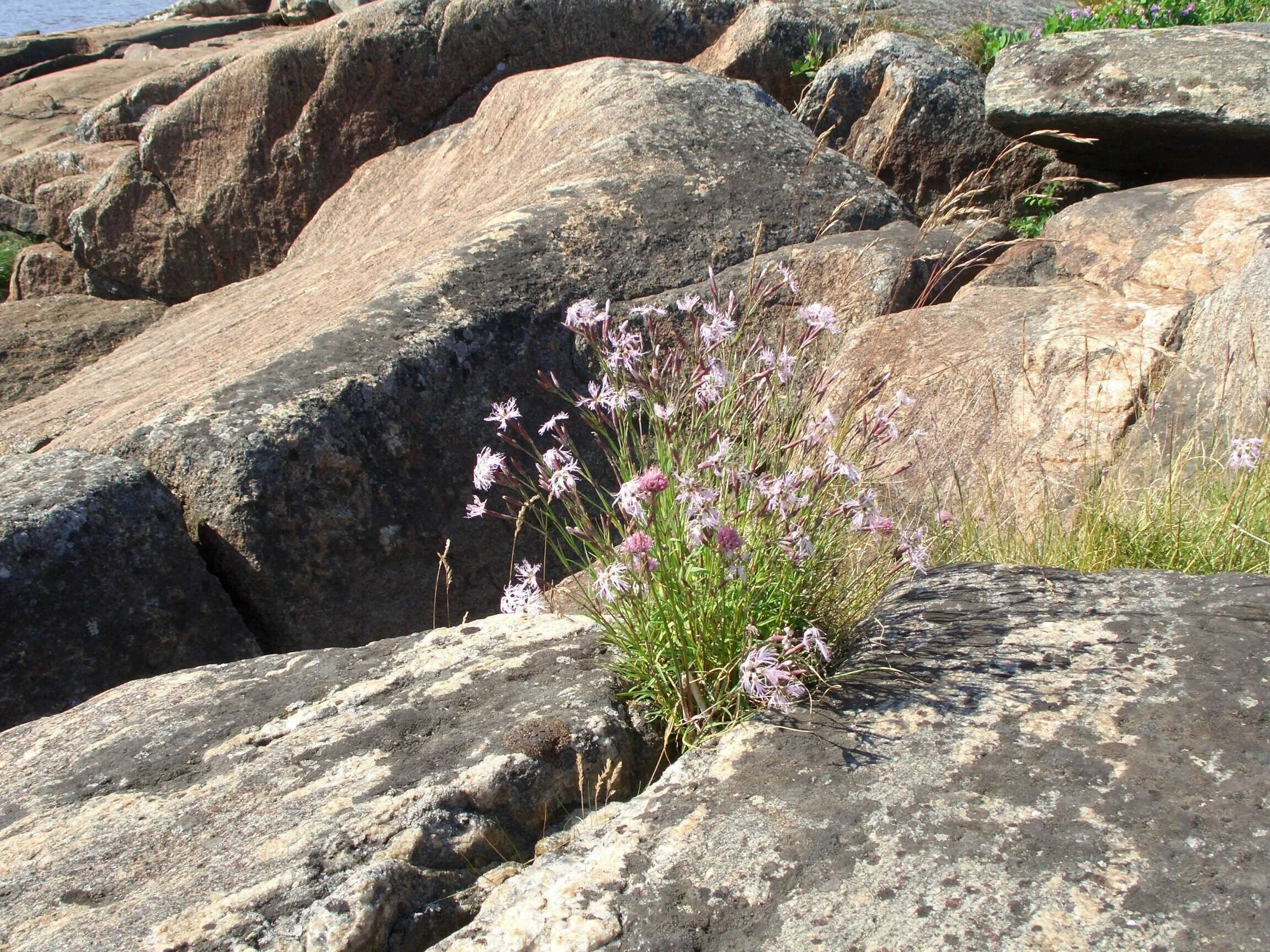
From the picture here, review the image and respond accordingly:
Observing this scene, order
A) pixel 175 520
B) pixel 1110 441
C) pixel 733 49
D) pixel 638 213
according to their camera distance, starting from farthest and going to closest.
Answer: pixel 733 49 < pixel 638 213 < pixel 1110 441 < pixel 175 520

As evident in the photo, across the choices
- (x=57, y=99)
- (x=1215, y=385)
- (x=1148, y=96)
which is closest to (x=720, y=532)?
(x=1215, y=385)

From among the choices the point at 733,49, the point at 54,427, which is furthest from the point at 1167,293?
the point at 54,427

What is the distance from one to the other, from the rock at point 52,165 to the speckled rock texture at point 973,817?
7.97 metres

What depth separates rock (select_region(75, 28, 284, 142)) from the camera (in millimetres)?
8773

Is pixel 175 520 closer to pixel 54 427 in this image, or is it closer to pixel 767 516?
pixel 54 427

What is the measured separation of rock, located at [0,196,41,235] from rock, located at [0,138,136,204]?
0.05 meters

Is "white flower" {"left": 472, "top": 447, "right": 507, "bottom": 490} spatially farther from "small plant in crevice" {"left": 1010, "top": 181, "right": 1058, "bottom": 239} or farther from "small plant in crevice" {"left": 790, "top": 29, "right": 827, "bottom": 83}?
"small plant in crevice" {"left": 790, "top": 29, "right": 827, "bottom": 83}

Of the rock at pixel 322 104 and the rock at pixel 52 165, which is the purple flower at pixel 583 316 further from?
the rock at pixel 52 165

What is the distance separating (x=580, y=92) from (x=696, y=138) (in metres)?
0.78

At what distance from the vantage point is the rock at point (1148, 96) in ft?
16.2

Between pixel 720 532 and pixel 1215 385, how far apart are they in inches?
85.9

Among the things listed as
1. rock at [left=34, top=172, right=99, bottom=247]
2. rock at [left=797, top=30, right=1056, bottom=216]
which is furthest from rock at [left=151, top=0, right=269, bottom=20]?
rock at [left=797, top=30, right=1056, bottom=216]

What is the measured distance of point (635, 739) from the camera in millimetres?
2125

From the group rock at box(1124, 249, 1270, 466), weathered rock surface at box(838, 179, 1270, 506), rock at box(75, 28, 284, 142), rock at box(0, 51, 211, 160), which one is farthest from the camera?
rock at box(0, 51, 211, 160)
